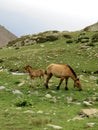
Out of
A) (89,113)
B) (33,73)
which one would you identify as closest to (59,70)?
(33,73)

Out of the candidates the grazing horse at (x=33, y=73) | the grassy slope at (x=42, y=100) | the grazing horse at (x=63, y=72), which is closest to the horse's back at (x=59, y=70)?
the grazing horse at (x=63, y=72)

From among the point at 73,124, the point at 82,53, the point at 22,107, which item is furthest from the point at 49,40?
the point at 73,124

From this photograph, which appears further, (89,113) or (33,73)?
(33,73)

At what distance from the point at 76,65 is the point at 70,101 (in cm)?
1826

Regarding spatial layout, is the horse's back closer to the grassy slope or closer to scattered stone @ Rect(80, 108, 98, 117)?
the grassy slope

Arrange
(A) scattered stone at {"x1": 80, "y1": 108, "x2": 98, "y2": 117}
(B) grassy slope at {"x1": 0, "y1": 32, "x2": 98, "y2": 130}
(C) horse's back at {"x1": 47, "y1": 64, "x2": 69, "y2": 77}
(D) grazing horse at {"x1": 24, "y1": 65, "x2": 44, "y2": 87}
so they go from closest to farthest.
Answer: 1. (B) grassy slope at {"x1": 0, "y1": 32, "x2": 98, "y2": 130}
2. (A) scattered stone at {"x1": 80, "y1": 108, "x2": 98, "y2": 117}
3. (C) horse's back at {"x1": 47, "y1": 64, "x2": 69, "y2": 77}
4. (D) grazing horse at {"x1": 24, "y1": 65, "x2": 44, "y2": 87}

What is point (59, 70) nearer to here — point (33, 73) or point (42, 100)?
point (33, 73)

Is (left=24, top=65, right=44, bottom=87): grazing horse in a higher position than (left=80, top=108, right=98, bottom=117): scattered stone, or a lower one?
higher

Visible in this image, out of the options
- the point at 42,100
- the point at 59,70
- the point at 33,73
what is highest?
the point at 59,70

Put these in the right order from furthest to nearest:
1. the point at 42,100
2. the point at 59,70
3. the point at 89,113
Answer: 1. the point at 59,70
2. the point at 42,100
3. the point at 89,113

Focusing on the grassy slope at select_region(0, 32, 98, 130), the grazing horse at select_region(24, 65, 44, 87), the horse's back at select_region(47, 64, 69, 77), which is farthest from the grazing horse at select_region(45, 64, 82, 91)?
the grazing horse at select_region(24, 65, 44, 87)

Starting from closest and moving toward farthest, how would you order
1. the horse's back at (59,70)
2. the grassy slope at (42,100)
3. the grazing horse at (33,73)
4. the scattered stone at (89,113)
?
the grassy slope at (42,100)
the scattered stone at (89,113)
the horse's back at (59,70)
the grazing horse at (33,73)

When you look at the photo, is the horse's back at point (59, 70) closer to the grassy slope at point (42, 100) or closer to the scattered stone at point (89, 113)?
the grassy slope at point (42, 100)

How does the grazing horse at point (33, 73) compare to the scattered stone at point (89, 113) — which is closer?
the scattered stone at point (89, 113)
